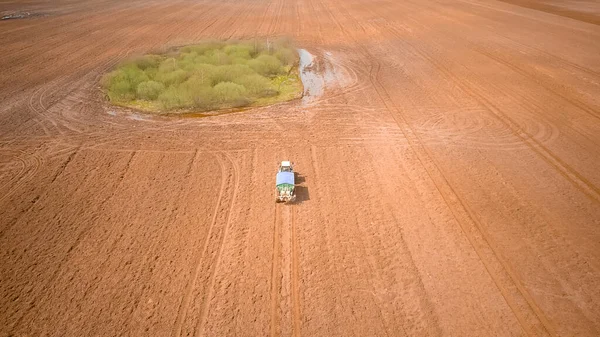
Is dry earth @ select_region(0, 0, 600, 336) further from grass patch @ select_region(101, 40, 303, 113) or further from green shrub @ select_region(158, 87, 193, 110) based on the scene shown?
green shrub @ select_region(158, 87, 193, 110)

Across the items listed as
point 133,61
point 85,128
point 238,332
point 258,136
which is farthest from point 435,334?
point 133,61

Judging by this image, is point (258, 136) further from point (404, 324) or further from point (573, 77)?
point (573, 77)

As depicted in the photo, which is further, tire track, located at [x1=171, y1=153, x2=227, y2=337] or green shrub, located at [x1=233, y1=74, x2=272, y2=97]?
green shrub, located at [x1=233, y1=74, x2=272, y2=97]

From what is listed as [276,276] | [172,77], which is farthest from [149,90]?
[276,276]

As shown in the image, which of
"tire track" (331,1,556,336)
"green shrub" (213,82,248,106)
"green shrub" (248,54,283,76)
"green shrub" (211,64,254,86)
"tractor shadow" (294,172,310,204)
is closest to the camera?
"tire track" (331,1,556,336)

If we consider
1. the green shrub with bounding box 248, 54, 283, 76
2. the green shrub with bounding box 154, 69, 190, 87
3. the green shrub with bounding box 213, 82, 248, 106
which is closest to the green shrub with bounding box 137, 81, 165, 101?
the green shrub with bounding box 154, 69, 190, 87

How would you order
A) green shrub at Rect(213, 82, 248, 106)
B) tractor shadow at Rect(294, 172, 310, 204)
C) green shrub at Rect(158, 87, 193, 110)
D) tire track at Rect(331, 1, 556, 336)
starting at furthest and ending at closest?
1. green shrub at Rect(213, 82, 248, 106)
2. green shrub at Rect(158, 87, 193, 110)
3. tractor shadow at Rect(294, 172, 310, 204)
4. tire track at Rect(331, 1, 556, 336)
